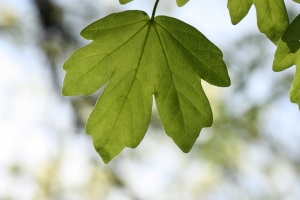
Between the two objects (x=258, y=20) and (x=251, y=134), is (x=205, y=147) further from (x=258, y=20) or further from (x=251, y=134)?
(x=258, y=20)

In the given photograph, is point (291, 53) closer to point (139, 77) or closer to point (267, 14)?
point (267, 14)

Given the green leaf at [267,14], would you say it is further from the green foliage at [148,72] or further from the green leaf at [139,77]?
the green leaf at [139,77]

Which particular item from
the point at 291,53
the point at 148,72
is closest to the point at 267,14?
the point at 291,53

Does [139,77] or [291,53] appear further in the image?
[139,77]

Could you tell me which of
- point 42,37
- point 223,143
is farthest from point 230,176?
point 42,37

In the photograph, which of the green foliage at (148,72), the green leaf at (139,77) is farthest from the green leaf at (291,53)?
the green leaf at (139,77)

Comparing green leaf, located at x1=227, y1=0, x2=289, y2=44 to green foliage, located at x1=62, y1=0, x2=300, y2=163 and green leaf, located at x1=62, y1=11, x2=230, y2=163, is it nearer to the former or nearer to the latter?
green foliage, located at x1=62, y1=0, x2=300, y2=163
